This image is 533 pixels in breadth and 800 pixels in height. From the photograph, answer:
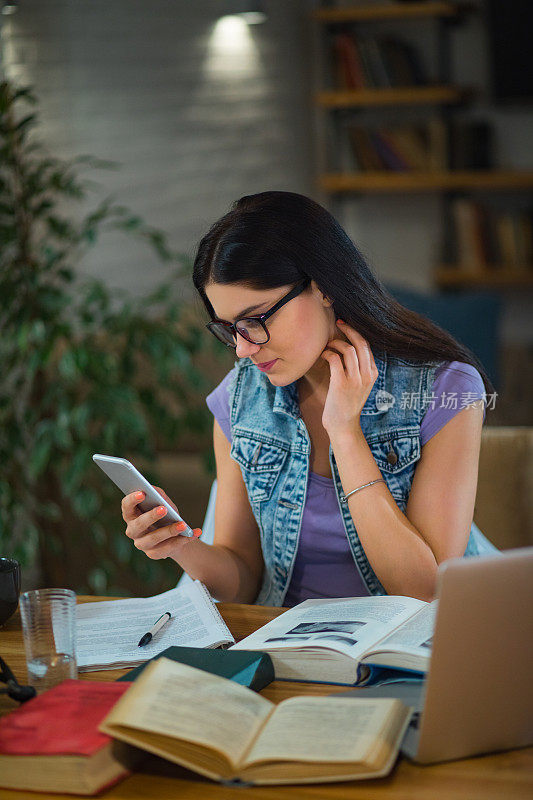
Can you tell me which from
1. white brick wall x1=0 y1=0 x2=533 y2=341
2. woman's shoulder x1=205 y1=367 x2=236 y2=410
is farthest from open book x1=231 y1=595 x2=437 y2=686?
white brick wall x1=0 y1=0 x2=533 y2=341

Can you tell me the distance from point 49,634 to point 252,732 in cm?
29

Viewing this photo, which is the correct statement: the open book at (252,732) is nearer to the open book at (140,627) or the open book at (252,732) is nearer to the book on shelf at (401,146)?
the open book at (140,627)

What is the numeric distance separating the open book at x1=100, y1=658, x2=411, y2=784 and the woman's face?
67 cm

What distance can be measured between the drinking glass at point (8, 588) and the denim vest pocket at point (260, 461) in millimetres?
459

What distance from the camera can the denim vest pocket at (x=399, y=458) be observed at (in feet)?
4.68

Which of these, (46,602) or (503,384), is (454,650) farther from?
(503,384)

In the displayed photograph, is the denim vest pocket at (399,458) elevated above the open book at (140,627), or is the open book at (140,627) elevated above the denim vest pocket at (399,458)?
the denim vest pocket at (399,458)

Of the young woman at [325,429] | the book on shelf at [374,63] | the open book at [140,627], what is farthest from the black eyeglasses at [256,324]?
the book on shelf at [374,63]

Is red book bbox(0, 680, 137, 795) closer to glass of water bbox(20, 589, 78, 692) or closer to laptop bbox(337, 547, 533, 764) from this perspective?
glass of water bbox(20, 589, 78, 692)

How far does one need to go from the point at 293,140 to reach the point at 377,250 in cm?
77

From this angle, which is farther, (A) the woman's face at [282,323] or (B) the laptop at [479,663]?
(A) the woman's face at [282,323]

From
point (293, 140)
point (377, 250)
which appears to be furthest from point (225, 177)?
point (377, 250)

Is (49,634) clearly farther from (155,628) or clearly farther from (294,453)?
(294,453)

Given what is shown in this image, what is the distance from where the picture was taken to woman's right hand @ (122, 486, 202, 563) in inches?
49.0
